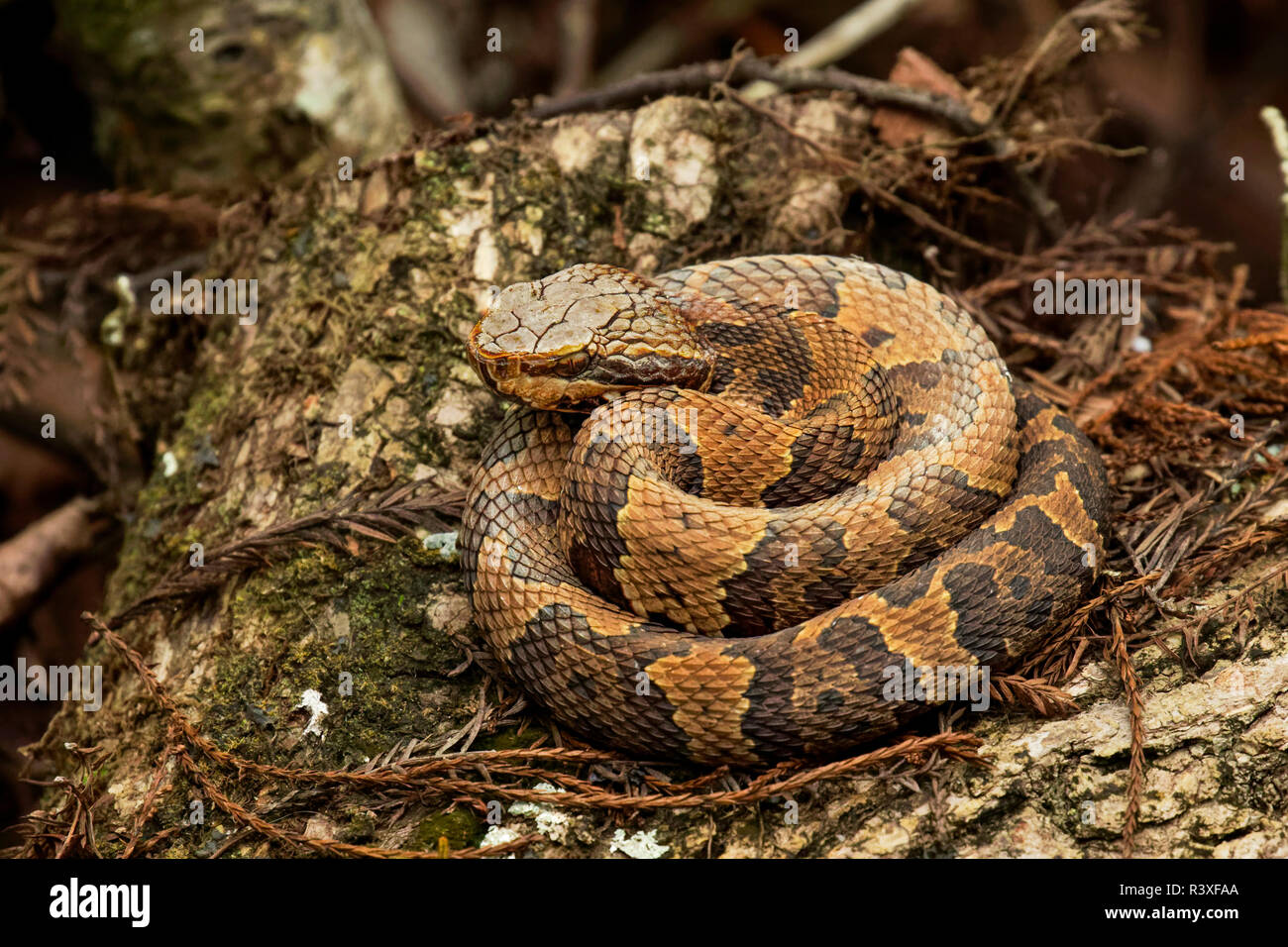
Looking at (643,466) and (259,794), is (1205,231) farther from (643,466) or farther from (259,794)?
(259,794)

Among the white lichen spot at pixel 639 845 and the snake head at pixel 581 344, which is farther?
the snake head at pixel 581 344

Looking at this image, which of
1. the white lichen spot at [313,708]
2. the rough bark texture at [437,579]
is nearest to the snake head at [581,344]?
the rough bark texture at [437,579]

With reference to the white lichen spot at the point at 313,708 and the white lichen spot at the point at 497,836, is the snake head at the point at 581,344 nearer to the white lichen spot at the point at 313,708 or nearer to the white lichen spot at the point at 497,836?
the white lichen spot at the point at 313,708

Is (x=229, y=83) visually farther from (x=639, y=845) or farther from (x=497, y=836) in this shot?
(x=639, y=845)

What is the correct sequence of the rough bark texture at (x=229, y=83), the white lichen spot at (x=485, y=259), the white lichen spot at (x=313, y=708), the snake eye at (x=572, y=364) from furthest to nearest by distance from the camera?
the rough bark texture at (x=229, y=83) → the white lichen spot at (x=485, y=259) → the snake eye at (x=572, y=364) → the white lichen spot at (x=313, y=708)

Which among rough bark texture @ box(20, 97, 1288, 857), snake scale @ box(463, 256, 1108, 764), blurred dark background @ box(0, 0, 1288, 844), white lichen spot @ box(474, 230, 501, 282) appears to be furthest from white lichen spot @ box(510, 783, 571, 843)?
white lichen spot @ box(474, 230, 501, 282)
